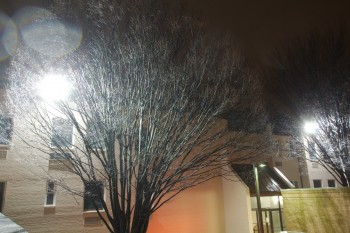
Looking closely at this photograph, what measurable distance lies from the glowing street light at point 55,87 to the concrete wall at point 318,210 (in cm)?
1272

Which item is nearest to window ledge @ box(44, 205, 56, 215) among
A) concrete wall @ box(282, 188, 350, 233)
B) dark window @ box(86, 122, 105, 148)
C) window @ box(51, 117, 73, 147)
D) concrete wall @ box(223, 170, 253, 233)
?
window @ box(51, 117, 73, 147)

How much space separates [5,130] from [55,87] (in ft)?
16.0

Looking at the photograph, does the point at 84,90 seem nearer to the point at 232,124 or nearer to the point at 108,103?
the point at 108,103

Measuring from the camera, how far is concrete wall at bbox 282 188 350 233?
13.4 m

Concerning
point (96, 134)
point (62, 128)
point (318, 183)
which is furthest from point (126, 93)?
point (318, 183)

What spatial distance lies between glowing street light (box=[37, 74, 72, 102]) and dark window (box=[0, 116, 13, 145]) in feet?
12.7

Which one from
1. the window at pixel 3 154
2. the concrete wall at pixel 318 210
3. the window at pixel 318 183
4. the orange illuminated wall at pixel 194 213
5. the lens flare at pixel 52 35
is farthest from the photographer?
the window at pixel 318 183

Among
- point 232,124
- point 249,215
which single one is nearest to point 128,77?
point 232,124

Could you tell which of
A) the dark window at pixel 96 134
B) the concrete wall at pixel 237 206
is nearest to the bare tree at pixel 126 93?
the dark window at pixel 96 134

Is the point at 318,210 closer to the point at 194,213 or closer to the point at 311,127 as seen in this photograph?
the point at 311,127

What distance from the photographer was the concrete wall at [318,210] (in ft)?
44.1

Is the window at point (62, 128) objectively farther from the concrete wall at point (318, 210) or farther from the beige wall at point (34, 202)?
the concrete wall at point (318, 210)

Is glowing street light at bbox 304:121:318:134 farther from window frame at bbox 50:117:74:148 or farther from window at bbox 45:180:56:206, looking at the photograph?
window at bbox 45:180:56:206

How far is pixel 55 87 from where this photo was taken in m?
9.52
